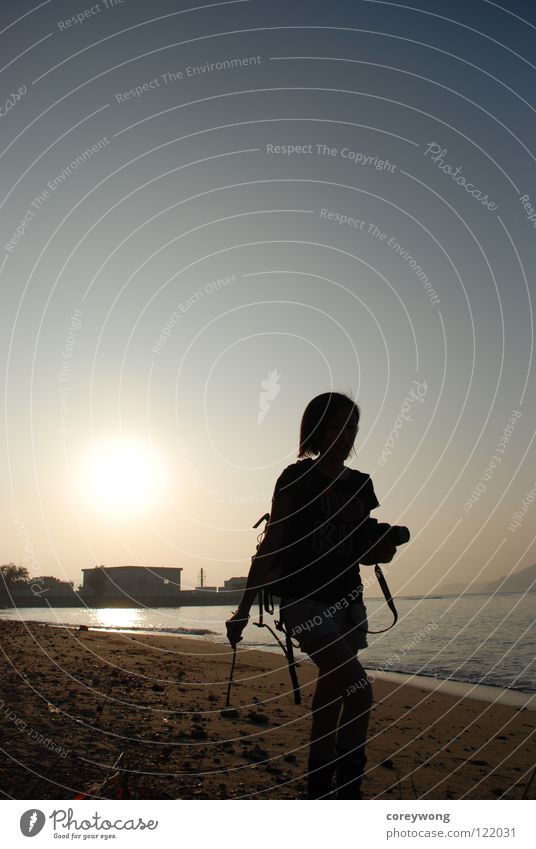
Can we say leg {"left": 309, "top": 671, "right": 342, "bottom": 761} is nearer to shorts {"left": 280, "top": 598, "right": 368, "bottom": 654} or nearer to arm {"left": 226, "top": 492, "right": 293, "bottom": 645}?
shorts {"left": 280, "top": 598, "right": 368, "bottom": 654}

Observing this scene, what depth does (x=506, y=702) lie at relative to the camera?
15156 millimetres

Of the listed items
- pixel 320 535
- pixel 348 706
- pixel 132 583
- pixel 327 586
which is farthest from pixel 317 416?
pixel 132 583

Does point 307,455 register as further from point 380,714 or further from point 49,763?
point 380,714

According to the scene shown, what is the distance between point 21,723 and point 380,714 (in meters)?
6.98

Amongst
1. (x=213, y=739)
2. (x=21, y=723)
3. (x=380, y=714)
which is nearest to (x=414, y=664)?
(x=380, y=714)

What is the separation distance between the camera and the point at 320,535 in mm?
5223

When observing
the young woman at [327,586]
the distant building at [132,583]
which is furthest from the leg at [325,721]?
the distant building at [132,583]

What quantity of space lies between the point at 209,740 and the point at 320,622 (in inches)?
162

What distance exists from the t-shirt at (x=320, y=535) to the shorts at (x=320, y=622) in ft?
0.25
